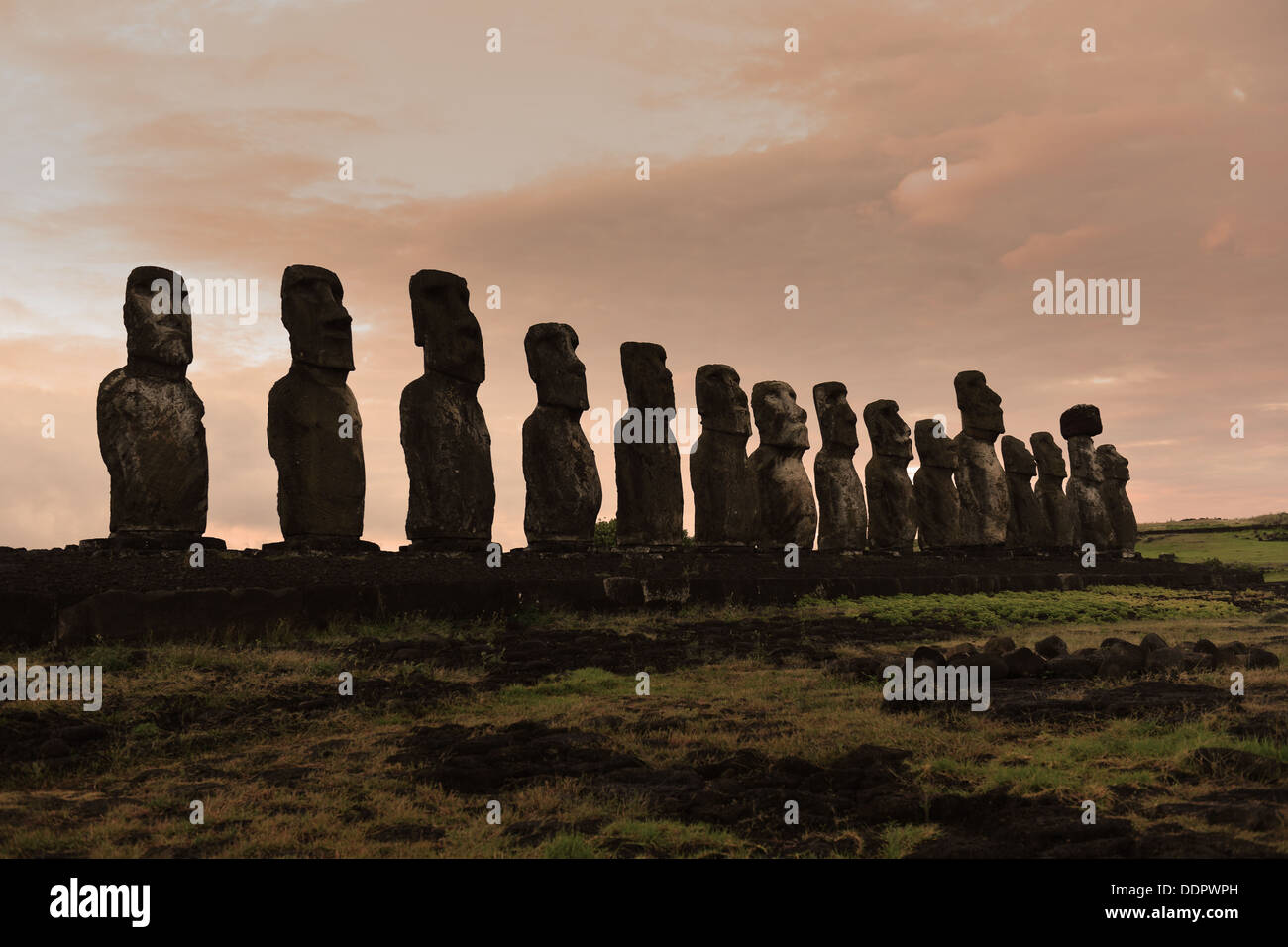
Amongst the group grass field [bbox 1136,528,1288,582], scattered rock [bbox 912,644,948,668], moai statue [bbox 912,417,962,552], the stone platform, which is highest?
moai statue [bbox 912,417,962,552]

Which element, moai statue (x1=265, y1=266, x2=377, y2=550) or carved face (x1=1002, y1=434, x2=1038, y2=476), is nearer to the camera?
moai statue (x1=265, y1=266, x2=377, y2=550)

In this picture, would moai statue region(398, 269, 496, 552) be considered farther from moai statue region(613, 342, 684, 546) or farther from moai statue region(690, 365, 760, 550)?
moai statue region(690, 365, 760, 550)

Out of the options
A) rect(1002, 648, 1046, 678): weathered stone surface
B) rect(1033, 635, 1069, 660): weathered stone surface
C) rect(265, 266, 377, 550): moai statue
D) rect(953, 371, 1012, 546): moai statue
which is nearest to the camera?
rect(1002, 648, 1046, 678): weathered stone surface

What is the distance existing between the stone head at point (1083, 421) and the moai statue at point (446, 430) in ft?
60.3

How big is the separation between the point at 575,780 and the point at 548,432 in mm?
9273

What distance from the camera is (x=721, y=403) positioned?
17.0 m

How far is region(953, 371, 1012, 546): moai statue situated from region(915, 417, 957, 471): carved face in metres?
0.96

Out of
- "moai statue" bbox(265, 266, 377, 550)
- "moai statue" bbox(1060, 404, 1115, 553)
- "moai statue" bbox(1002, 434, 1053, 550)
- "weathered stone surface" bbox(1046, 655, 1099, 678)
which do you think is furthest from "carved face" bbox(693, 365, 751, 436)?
"moai statue" bbox(1060, 404, 1115, 553)

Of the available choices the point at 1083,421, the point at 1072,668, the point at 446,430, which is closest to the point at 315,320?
the point at 446,430

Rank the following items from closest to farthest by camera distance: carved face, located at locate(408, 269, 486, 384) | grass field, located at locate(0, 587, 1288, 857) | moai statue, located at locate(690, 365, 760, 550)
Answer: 1. grass field, located at locate(0, 587, 1288, 857)
2. carved face, located at locate(408, 269, 486, 384)
3. moai statue, located at locate(690, 365, 760, 550)

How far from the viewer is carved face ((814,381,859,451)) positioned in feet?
67.3

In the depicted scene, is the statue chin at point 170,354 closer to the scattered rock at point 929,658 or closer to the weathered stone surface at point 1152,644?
the scattered rock at point 929,658

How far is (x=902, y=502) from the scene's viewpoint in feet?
71.1

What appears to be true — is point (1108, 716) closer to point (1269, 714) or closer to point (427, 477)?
point (1269, 714)
